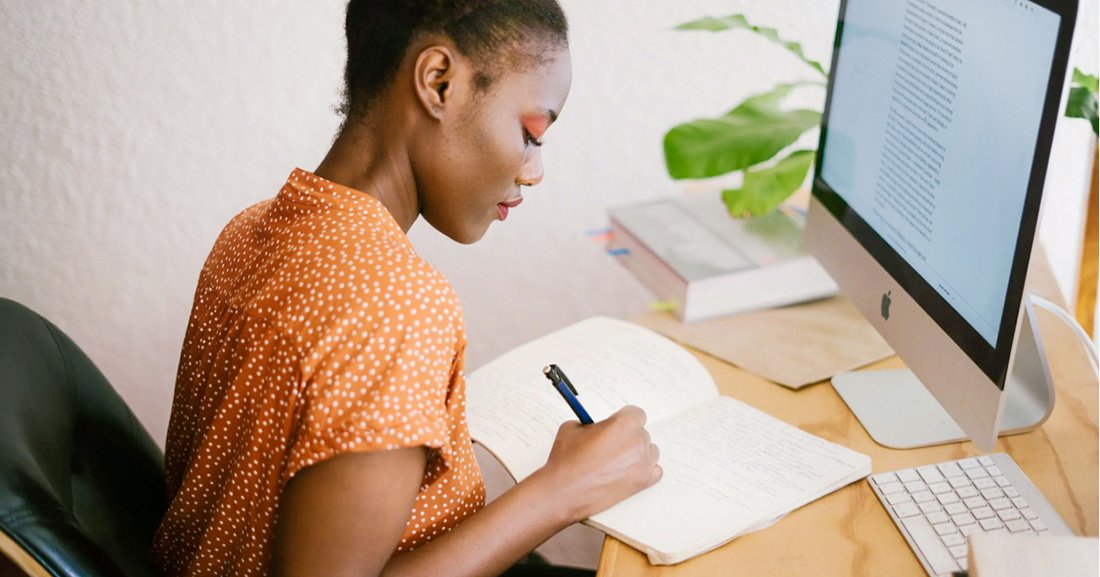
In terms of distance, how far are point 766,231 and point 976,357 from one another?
0.50m

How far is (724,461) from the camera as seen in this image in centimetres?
91

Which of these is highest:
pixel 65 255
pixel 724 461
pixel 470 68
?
pixel 470 68

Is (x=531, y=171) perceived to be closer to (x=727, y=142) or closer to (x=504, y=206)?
(x=504, y=206)

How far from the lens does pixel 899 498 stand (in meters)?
0.86

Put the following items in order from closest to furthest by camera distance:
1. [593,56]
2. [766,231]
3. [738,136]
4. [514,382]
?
1. [514,382]
2. [738,136]
3. [766,231]
4. [593,56]

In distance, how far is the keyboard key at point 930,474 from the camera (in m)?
0.88

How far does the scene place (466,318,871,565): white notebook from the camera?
827mm

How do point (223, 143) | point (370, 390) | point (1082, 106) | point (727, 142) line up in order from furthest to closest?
1. point (223, 143)
2. point (727, 142)
3. point (1082, 106)
4. point (370, 390)

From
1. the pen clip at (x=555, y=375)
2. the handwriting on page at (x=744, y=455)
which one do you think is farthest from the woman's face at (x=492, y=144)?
the handwriting on page at (x=744, y=455)

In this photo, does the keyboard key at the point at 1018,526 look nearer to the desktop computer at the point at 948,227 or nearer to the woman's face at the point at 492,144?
the desktop computer at the point at 948,227

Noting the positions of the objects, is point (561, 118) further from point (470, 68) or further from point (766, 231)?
point (470, 68)

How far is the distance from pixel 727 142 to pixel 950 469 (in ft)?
1.54

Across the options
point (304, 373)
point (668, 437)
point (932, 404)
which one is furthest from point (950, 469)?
point (304, 373)

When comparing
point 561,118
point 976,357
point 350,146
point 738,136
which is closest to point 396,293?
point 350,146
